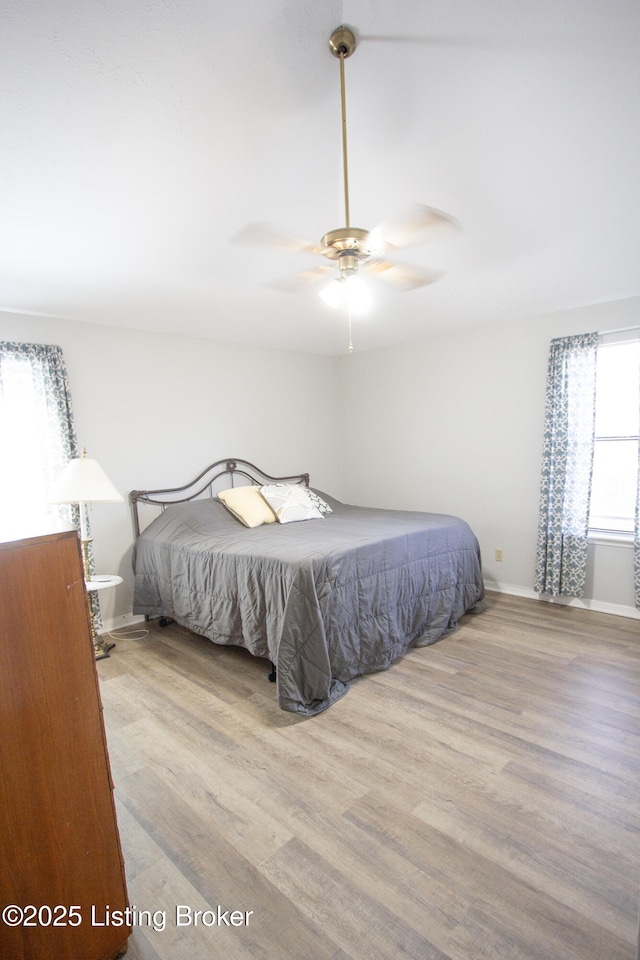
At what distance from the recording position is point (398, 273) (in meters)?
2.14

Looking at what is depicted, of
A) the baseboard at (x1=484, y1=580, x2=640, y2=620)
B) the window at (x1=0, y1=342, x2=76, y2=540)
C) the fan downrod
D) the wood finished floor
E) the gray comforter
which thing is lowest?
the baseboard at (x1=484, y1=580, x2=640, y2=620)

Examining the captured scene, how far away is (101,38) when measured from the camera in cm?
125

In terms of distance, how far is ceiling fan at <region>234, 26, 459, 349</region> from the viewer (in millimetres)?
1553

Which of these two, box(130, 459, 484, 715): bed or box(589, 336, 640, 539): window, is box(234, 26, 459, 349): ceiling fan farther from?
box(589, 336, 640, 539): window

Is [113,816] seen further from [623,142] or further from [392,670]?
[623,142]

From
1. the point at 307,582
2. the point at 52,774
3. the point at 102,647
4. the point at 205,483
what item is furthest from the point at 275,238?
the point at 102,647

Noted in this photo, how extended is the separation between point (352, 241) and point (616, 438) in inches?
118

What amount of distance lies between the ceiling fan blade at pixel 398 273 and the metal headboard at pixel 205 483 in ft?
8.64

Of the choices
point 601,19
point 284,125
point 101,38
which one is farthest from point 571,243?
point 101,38

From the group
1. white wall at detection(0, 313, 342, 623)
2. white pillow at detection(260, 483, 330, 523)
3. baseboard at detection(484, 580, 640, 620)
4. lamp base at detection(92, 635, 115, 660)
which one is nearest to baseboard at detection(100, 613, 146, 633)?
white wall at detection(0, 313, 342, 623)

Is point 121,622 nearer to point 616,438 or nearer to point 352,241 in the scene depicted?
point 352,241

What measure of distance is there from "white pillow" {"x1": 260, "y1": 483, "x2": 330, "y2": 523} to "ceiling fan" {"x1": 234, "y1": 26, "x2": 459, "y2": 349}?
2.12m

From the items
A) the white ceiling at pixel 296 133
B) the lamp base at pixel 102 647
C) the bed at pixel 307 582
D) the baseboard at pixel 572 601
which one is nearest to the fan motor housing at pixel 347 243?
the white ceiling at pixel 296 133

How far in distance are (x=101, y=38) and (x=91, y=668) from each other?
1.73 metres
